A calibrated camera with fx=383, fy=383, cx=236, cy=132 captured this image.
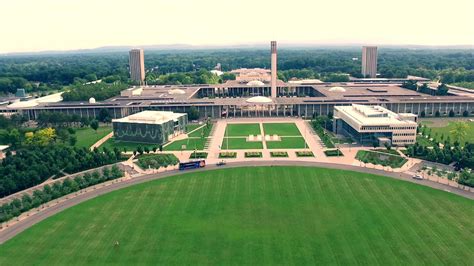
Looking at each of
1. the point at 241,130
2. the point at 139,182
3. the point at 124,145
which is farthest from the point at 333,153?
the point at 124,145

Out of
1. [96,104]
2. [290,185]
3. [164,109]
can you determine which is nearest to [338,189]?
[290,185]

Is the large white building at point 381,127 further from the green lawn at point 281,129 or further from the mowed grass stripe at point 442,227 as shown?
the mowed grass stripe at point 442,227

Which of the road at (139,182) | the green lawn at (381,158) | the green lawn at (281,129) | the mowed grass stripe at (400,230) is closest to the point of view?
the mowed grass stripe at (400,230)

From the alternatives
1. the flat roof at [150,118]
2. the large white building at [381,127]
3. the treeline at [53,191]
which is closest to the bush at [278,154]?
→ the large white building at [381,127]

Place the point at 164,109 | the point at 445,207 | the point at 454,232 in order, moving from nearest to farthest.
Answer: the point at 454,232, the point at 445,207, the point at 164,109

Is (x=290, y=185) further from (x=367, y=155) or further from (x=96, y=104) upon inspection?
(x=96, y=104)
